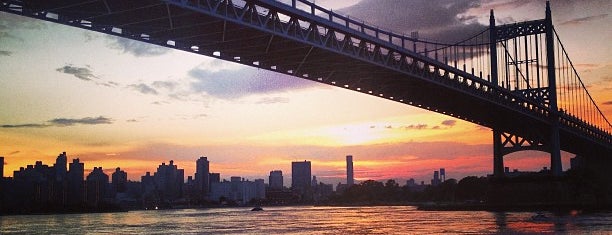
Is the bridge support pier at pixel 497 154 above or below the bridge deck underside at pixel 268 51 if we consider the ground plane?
below

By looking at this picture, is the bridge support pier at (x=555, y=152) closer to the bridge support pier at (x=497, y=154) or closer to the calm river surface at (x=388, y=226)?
the bridge support pier at (x=497, y=154)

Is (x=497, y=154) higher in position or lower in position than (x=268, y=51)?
lower

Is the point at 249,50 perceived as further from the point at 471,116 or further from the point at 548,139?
the point at 548,139

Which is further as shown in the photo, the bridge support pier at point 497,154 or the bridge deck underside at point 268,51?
the bridge support pier at point 497,154

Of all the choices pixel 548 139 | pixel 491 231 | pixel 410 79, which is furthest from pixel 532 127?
pixel 491 231

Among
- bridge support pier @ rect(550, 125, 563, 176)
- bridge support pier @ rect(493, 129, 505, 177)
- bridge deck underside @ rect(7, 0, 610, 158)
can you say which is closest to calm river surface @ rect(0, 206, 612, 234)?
bridge support pier @ rect(493, 129, 505, 177)

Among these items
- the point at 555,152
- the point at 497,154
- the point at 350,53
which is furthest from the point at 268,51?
the point at 555,152

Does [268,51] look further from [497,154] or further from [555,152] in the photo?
[555,152]

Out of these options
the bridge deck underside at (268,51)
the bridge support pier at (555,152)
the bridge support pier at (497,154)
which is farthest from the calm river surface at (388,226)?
the bridge deck underside at (268,51)

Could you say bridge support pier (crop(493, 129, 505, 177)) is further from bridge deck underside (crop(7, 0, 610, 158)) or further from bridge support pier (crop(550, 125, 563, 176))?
bridge deck underside (crop(7, 0, 610, 158))
